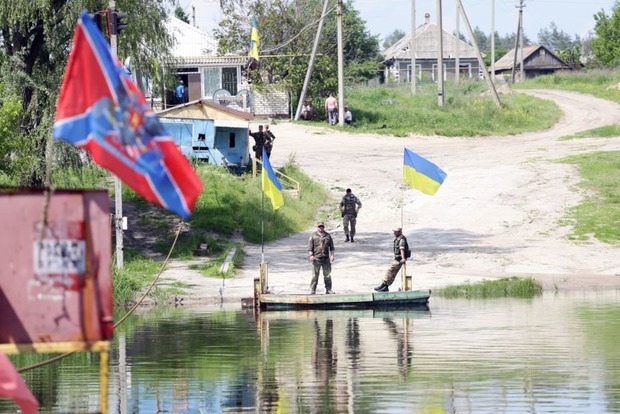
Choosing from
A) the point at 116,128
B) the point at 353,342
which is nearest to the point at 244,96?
the point at 353,342

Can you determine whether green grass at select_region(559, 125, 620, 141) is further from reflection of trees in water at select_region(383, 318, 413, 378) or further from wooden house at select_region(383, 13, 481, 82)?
wooden house at select_region(383, 13, 481, 82)

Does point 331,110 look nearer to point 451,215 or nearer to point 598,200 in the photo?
point 451,215

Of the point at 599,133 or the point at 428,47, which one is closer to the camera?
the point at 599,133

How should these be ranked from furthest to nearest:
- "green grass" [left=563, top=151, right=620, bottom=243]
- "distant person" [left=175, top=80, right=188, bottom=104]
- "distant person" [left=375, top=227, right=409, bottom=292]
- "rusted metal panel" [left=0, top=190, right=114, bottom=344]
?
"distant person" [left=175, top=80, right=188, bottom=104] → "green grass" [left=563, top=151, right=620, bottom=243] → "distant person" [left=375, top=227, right=409, bottom=292] → "rusted metal panel" [left=0, top=190, right=114, bottom=344]

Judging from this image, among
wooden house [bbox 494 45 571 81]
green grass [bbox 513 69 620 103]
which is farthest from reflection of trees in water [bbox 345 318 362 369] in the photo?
wooden house [bbox 494 45 571 81]

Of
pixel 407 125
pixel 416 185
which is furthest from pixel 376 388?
pixel 407 125

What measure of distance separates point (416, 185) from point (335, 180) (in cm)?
1565

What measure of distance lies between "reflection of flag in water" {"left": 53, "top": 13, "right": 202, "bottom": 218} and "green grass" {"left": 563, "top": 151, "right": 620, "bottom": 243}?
2849 cm

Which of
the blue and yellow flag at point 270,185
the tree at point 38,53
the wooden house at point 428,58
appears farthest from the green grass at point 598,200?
the wooden house at point 428,58

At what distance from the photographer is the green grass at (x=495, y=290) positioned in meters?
31.5

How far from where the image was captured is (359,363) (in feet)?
70.2

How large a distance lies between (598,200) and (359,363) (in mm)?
21343

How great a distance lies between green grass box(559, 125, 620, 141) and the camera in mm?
54594

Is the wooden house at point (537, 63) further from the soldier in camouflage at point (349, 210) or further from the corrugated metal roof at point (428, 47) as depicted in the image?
the soldier in camouflage at point (349, 210)
